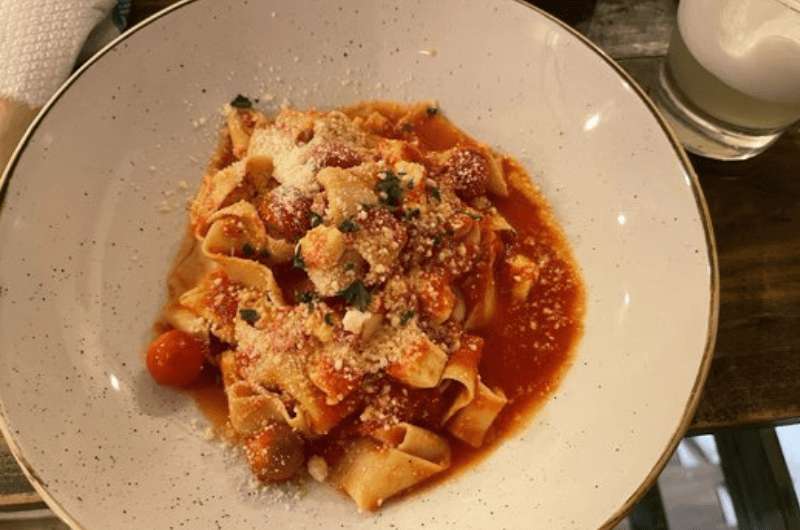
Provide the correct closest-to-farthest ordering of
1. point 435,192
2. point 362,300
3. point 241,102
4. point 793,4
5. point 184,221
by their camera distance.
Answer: point 793,4, point 362,300, point 435,192, point 184,221, point 241,102

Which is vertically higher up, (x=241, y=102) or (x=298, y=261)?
(x=241, y=102)

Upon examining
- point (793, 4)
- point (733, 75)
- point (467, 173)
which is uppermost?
point (793, 4)

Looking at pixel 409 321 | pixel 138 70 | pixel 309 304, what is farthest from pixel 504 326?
pixel 138 70

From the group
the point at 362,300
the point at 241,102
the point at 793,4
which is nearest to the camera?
the point at 793,4

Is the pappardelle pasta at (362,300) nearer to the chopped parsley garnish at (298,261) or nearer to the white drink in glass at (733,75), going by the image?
the chopped parsley garnish at (298,261)

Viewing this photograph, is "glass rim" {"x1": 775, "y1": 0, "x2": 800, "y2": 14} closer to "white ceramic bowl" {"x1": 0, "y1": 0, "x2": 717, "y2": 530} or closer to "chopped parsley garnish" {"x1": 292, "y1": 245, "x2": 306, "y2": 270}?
"white ceramic bowl" {"x1": 0, "y1": 0, "x2": 717, "y2": 530}

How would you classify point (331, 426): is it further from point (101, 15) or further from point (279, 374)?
point (101, 15)

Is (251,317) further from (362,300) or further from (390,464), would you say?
(390,464)

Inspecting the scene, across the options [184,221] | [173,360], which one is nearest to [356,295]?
[173,360]
